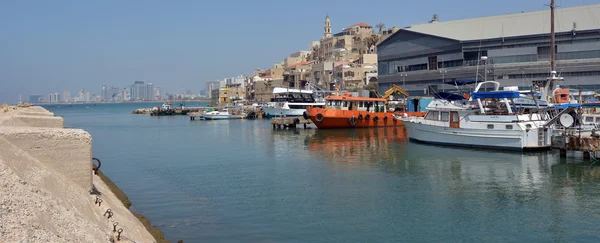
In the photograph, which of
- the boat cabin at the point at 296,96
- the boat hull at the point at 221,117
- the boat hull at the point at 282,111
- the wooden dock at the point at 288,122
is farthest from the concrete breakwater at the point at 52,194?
the boat hull at the point at 221,117

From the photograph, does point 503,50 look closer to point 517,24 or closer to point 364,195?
point 517,24

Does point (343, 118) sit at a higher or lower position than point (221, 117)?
higher

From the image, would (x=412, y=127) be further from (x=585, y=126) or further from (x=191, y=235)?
(x=191, y=235)

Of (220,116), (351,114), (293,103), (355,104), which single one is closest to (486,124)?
(351,114)

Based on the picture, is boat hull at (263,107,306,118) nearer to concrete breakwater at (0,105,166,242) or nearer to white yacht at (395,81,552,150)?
white yacht at (395,81,552,150)

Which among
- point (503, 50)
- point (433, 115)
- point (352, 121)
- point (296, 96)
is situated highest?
point (503, 50)

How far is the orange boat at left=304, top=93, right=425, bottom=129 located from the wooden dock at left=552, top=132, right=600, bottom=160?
22924 millimetres

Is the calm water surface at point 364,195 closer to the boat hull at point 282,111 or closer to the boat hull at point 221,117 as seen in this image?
the boat hull at point 282,111

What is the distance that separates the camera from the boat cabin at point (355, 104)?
5134cm

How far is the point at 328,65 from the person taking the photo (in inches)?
4018

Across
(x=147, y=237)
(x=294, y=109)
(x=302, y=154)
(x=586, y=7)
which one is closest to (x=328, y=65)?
(x=294, y=109)

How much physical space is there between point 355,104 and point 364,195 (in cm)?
3361

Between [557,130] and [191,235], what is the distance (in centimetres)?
2192

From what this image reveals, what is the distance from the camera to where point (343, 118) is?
48344 mm
